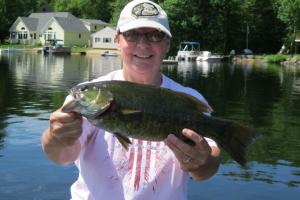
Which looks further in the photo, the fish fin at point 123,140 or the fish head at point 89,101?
the fish fin at point 123,140

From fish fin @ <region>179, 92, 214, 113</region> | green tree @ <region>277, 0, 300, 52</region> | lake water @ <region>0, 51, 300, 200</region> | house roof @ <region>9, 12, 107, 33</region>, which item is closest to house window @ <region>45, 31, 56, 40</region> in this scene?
house roof @ <region>9, 12, 107, 33</region>

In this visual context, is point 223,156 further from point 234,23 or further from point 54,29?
point 54,29

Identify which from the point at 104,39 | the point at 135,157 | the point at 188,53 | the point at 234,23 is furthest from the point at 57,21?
the point at 135,157

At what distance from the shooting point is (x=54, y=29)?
331 ft

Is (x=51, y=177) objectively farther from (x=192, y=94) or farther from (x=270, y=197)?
(x=192, y=94)

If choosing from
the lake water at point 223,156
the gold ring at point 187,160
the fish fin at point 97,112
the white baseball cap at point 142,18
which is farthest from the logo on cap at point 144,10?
the lake water at point 223,156

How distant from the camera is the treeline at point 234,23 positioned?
3061 inches

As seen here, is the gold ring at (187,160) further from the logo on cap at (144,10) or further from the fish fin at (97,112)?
the logo on cap at (144,10)

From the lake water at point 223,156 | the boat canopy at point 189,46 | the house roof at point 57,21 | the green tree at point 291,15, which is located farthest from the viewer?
the house roof at point 57,21

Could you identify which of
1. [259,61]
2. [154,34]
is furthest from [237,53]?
[154,34]

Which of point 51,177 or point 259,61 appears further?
point 259,61

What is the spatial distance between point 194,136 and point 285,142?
42.1 feet

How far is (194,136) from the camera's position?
354 cm

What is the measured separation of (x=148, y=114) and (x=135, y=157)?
2.07 ft
